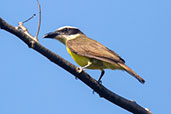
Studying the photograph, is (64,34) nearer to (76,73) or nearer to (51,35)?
(51,35)

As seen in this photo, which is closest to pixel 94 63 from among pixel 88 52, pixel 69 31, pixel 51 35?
pixel 88 52

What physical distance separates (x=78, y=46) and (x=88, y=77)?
1.67 meters

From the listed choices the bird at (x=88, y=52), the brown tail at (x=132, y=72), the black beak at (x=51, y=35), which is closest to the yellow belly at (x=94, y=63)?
the bird at (x=88, y=52)

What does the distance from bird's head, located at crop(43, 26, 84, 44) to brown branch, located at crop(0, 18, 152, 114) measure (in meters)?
1.97

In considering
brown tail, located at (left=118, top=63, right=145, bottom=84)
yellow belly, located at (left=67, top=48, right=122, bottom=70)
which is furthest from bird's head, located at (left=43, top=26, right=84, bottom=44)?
brown tail, located at (left=118, top=63, right=145, bottom=84)

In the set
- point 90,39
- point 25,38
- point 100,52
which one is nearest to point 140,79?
point 100,52

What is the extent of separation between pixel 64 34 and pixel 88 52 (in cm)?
111

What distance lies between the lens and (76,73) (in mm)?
4094

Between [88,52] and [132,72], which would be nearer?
[132,72]

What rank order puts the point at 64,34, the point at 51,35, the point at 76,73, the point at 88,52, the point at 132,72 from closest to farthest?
the point at 76,73
the point at 132,72
the point at 88,52
the point at 51,35
the point at 64,34

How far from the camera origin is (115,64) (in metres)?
5.06

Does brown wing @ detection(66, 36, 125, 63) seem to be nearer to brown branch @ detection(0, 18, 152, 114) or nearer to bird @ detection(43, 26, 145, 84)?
bird @ detection(43, 26, 145, 84)

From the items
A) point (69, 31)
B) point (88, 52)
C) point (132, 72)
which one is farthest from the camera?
point (69, 31)

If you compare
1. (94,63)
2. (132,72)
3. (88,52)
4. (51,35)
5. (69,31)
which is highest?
(69,31)
